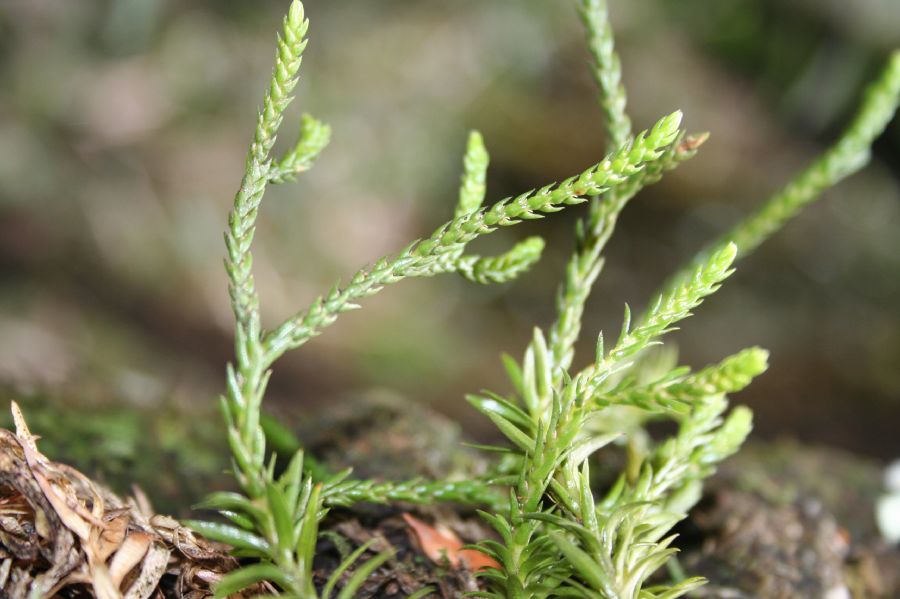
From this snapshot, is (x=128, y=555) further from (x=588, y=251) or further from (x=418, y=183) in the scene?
(x=418, y=183)

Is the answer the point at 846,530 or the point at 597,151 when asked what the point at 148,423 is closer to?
the point at 846,530

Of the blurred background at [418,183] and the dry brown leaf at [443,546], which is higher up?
the blurred background at [418,183]

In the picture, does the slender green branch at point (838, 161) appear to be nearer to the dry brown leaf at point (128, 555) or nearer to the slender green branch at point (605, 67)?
the slender green branch at point (605, 67)

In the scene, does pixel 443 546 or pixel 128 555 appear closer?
pixel 128 555

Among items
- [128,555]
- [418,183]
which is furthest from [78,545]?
[418,183]

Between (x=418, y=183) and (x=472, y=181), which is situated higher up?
(x=418, y=183)

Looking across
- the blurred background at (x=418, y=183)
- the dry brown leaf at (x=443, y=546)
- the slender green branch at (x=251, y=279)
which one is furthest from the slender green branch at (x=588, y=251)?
the blurred background at (x=418, y=183)

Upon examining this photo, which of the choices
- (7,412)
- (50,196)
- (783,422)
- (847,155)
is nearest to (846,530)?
(847,155)
